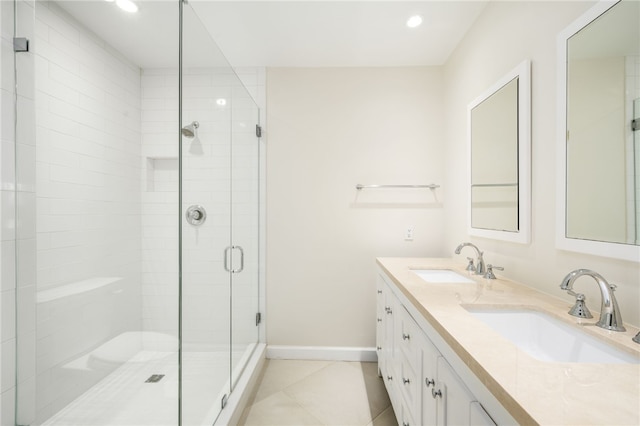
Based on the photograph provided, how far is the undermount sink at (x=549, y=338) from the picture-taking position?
858 mm

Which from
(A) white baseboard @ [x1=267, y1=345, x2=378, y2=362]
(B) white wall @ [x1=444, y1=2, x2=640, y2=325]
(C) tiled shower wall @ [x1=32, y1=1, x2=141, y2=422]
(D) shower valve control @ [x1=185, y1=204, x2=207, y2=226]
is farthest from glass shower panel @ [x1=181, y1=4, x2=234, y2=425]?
(B) white wall @ [x1=444, y1=2, x2=640, y2=325]

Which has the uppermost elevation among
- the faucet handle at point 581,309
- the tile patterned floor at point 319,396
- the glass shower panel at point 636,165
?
the glass shower panel at point 636,165

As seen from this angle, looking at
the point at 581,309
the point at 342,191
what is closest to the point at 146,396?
the point at 581,309

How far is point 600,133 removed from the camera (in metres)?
1.04

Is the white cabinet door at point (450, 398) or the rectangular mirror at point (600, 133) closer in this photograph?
the white cabinet door at point (450, 398)

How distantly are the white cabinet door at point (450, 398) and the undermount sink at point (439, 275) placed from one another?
0.90 meters

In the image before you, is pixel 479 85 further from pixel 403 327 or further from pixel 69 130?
pixel 69 130

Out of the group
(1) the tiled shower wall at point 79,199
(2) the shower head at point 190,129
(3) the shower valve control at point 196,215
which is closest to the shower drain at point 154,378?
(1) the tiled shower wall at point 79,199

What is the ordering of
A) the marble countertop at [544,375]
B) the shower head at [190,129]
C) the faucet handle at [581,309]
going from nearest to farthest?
1. the marble countertop at [544,375]
2. the faucet handle at [581,309]
3. the shower head at [190,129]

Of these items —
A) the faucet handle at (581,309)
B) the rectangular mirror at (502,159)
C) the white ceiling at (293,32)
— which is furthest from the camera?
the rectangular mirror at (502,159)

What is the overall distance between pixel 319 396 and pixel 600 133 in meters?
2.05

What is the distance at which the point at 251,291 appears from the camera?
2.38 metres

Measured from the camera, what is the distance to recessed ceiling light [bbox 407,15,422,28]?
193 centimetres

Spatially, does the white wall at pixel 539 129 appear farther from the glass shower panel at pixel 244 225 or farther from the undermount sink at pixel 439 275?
the glass shower panel at pixel 244 225
